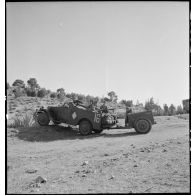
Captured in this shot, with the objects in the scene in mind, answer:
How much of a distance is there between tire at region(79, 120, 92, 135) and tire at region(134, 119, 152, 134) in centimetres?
206

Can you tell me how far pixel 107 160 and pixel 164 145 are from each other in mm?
2285

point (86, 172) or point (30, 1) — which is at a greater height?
point (30, 1)

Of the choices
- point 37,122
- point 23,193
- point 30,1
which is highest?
point 30,1

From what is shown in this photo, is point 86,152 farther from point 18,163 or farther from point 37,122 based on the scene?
point 37,122

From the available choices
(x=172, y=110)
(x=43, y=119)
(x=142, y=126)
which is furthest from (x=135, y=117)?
(x=172, y=110)

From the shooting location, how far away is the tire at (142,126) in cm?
1364

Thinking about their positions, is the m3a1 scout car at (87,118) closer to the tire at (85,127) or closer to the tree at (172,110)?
the tire at (85,127)

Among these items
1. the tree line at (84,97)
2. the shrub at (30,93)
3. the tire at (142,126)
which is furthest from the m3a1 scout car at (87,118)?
the shrub at (30,93)

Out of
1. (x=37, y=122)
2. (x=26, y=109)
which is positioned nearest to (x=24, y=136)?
(x=37, y=122)

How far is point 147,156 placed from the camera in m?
8.18

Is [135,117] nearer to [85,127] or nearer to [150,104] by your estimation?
[85,127]

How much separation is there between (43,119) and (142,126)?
14.7 feet

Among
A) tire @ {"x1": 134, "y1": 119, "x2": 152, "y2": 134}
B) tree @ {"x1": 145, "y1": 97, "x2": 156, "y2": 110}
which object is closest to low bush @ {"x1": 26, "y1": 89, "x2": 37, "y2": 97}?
tree @ {"x1": 145, "y1": 97, "x2": 156, "y2": 110}

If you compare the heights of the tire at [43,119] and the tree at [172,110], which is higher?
the tree at [172,110]
